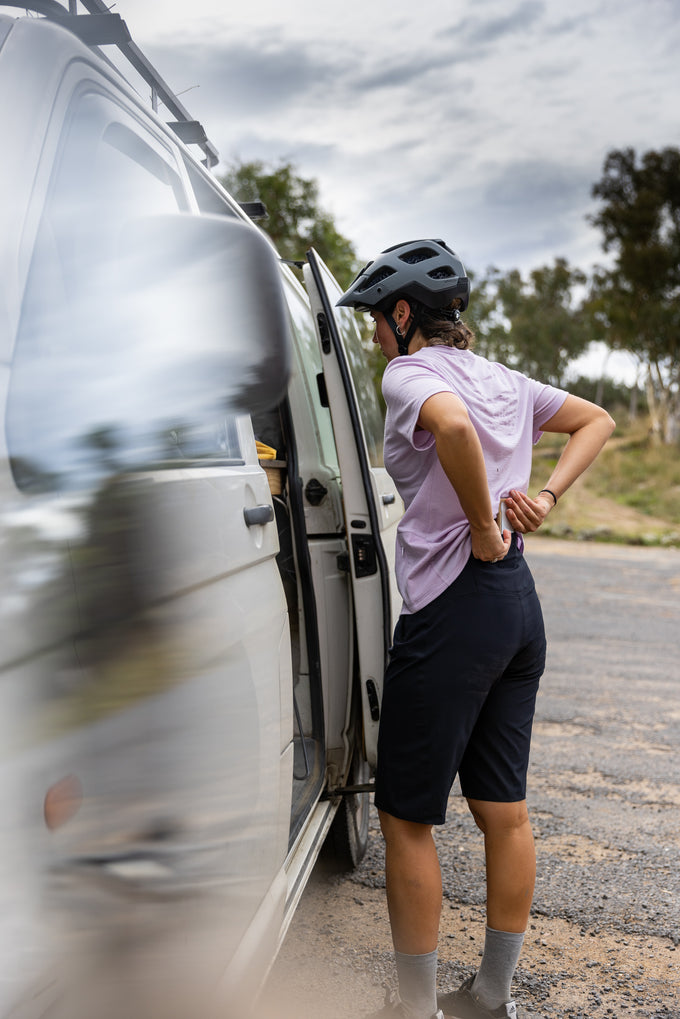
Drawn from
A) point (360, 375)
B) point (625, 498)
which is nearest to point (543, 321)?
point (625, 498)

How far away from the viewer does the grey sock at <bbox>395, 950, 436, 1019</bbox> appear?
7.45ft

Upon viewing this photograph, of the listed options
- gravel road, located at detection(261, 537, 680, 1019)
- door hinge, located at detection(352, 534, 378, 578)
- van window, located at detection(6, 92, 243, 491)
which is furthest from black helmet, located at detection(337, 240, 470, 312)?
gravel road, located at detection(261, 537, 680, 1019)

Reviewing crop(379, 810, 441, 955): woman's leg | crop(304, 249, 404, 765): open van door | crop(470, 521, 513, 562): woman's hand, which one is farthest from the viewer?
crop(304, 249, 404, 765): open van door

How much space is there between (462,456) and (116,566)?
120cm

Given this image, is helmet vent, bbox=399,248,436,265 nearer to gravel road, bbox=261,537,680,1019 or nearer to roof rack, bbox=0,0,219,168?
roof rack, bbox=0,0,219,168

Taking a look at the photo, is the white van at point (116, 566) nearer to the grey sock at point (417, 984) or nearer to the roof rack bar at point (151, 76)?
the roof rack bar at point (151, 76)

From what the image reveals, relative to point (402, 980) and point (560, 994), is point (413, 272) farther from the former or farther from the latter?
point (560, 994)

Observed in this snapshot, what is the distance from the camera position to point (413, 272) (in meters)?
2.28

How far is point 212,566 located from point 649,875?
2.59 metres

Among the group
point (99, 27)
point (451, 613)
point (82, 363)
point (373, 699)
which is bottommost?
point (373, 699)

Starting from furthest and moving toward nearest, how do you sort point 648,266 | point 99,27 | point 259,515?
point 648,266 → point 259,515 → point 99,27

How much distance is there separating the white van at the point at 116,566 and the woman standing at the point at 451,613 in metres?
0.64

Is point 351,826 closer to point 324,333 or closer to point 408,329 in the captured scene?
point 324,333

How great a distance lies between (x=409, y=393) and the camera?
6.90ft
